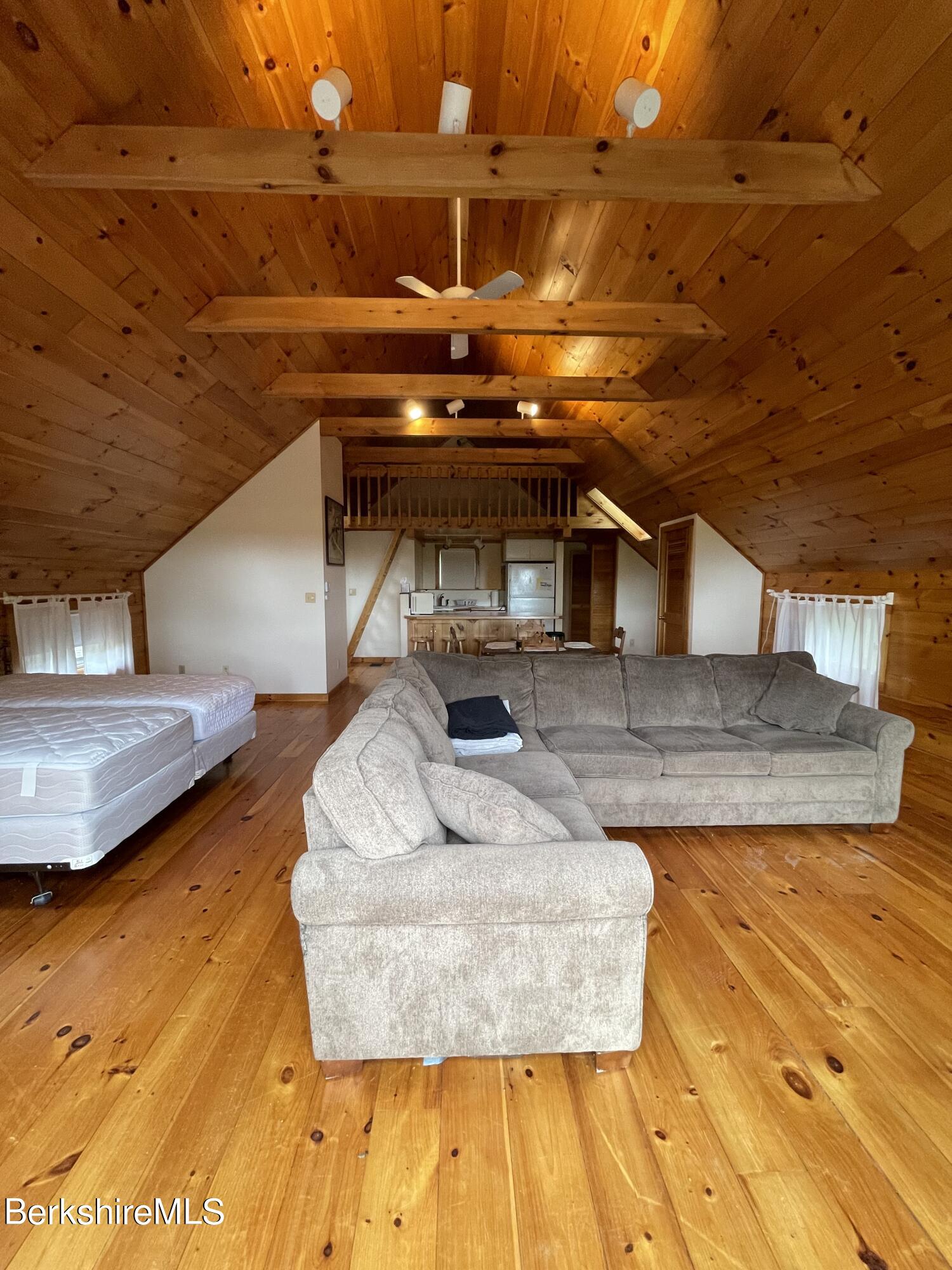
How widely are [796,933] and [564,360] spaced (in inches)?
178

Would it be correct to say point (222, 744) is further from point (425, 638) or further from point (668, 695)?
point (425, 638)

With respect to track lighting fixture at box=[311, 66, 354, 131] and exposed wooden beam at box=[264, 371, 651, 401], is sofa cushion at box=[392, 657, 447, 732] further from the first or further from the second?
exposed wooden beam at box=[264, 371, 651, 401]

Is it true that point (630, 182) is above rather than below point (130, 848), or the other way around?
above

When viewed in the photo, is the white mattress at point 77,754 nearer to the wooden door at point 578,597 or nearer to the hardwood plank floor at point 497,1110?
the hardwood plank floor at point 497,1110

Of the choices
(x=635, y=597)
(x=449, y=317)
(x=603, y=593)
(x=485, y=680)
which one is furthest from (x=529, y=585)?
(x=449, y=317)

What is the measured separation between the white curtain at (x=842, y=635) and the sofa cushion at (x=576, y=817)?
9.60 ft

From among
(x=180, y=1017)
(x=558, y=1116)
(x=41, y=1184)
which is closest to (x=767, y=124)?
(x=558, y=1116)

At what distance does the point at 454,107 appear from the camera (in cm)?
207

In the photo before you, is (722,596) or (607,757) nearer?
(607,757)

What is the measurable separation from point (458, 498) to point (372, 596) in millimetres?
1968

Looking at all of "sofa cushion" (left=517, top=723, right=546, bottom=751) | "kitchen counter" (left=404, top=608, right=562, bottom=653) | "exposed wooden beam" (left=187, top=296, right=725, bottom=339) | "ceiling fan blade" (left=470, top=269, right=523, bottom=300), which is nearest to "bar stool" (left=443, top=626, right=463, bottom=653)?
"kitchen counter" (left=404, top=608, right=562, bottom=653)

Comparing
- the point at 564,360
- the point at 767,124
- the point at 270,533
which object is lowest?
the point at 270,533

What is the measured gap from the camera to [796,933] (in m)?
2.14

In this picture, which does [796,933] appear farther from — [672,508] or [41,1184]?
[672,508]
